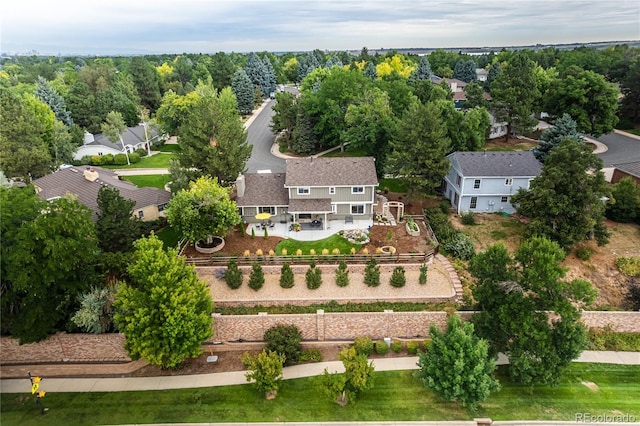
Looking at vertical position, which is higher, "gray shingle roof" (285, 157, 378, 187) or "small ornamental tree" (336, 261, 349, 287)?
"gray shingle roof" (285, 157, 378, 187)

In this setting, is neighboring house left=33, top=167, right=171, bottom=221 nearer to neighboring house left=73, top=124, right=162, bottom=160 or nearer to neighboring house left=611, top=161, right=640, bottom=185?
neighboring house left=73, top=124, right=162, bottom=160

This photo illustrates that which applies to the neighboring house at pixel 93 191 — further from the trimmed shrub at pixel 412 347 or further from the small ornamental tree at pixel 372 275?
the trimmed shrub at pixel 412 347

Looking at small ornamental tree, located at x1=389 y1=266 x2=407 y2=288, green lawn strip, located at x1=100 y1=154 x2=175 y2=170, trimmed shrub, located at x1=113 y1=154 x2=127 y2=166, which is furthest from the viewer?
trimmed shrub, located at x1=113 y1=154 x2=127 y2=166

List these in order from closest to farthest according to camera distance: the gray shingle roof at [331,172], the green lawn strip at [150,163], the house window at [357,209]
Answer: the gray shingle roof at [331,172], the house window at [357,209], the green lawn strip at [150,163]

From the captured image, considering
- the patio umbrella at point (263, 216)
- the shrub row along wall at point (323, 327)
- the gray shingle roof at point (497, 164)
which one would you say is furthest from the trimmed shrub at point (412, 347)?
the gray shingle roof at point (497, 164)

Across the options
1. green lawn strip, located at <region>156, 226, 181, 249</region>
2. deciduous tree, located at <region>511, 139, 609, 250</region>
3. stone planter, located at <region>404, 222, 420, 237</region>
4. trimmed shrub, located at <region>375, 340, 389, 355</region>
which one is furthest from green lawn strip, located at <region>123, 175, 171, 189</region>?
deciduous tree, located at <region>511, 139, 609, 250</region>

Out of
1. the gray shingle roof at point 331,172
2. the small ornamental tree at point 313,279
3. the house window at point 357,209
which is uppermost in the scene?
the gray shingle roof at point 331,172
